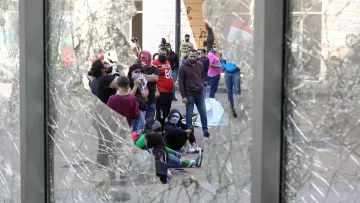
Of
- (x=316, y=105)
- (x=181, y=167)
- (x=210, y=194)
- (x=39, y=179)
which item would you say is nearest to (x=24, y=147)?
(x=39, y=179)

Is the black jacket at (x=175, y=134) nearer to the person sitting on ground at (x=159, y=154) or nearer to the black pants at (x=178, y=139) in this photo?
the black pants at (x=178, y=139)

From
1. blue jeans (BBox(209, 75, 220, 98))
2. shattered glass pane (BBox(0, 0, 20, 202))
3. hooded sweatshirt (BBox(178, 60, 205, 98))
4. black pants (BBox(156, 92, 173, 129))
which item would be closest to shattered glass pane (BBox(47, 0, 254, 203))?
shattered glass pane (BBox(0, 0, 20, 202))

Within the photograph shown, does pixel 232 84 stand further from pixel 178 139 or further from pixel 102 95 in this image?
pixel 178 139

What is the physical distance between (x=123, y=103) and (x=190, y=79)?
44.6 inches

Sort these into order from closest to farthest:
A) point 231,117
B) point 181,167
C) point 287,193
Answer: point 287,193
point 231,117
point 181,167

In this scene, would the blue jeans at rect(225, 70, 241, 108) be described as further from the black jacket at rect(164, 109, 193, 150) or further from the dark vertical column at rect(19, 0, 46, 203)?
the black jacket at rect(164, 109, 193, 150)

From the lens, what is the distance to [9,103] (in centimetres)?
304

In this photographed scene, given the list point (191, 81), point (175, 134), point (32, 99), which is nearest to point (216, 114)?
point (32, 99)

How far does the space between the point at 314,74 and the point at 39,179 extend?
55.1 inches

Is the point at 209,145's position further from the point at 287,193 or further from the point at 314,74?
the point at 314,74

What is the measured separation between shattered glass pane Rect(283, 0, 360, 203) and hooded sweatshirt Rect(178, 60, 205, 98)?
4.97ft

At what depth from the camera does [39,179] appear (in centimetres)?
274

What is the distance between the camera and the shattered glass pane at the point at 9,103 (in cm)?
294

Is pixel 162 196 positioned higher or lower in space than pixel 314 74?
lower
